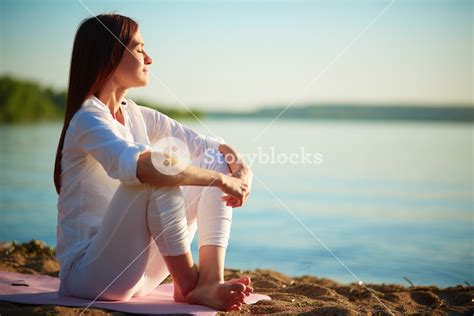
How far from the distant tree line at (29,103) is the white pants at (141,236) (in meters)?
12.6

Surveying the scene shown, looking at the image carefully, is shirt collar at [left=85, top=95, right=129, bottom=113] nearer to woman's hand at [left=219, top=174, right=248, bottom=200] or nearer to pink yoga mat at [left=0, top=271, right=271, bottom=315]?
woman's hand at [left=219, top=174, right=248, bottom=200]

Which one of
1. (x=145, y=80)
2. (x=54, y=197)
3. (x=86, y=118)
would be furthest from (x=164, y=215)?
(x=54, y=197)

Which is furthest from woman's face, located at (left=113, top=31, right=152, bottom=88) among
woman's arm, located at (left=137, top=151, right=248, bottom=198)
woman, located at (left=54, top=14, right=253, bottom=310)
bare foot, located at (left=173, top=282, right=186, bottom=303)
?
bare foot, located at (left=173, top=282, right=186, bottom=303)

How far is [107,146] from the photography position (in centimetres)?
181

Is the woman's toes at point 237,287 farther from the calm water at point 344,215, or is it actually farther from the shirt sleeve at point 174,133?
the calm water at point 344,215

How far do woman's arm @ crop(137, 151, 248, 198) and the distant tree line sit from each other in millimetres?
12680

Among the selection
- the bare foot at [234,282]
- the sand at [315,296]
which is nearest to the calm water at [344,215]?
the sand at [315,296]

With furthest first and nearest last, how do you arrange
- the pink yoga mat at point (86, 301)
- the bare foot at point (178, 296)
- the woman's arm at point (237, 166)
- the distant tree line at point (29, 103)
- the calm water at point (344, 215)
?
the distant tree line at point (29, 103), the calm water at point (344, 215), the woman's arm at point (237, 166), the bare foot at point (178, 296), the pink yoga mat at point (86, 301)

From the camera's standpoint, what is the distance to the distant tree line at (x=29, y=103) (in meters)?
14.9

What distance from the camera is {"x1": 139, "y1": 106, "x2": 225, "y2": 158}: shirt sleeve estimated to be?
2.29 m

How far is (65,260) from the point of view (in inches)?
76.3

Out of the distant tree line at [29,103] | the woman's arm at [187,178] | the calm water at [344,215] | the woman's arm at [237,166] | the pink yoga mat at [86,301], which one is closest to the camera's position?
the woman's arm at [187,178]

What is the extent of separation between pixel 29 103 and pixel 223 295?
1524 centimetres

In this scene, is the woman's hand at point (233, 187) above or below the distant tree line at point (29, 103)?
below
